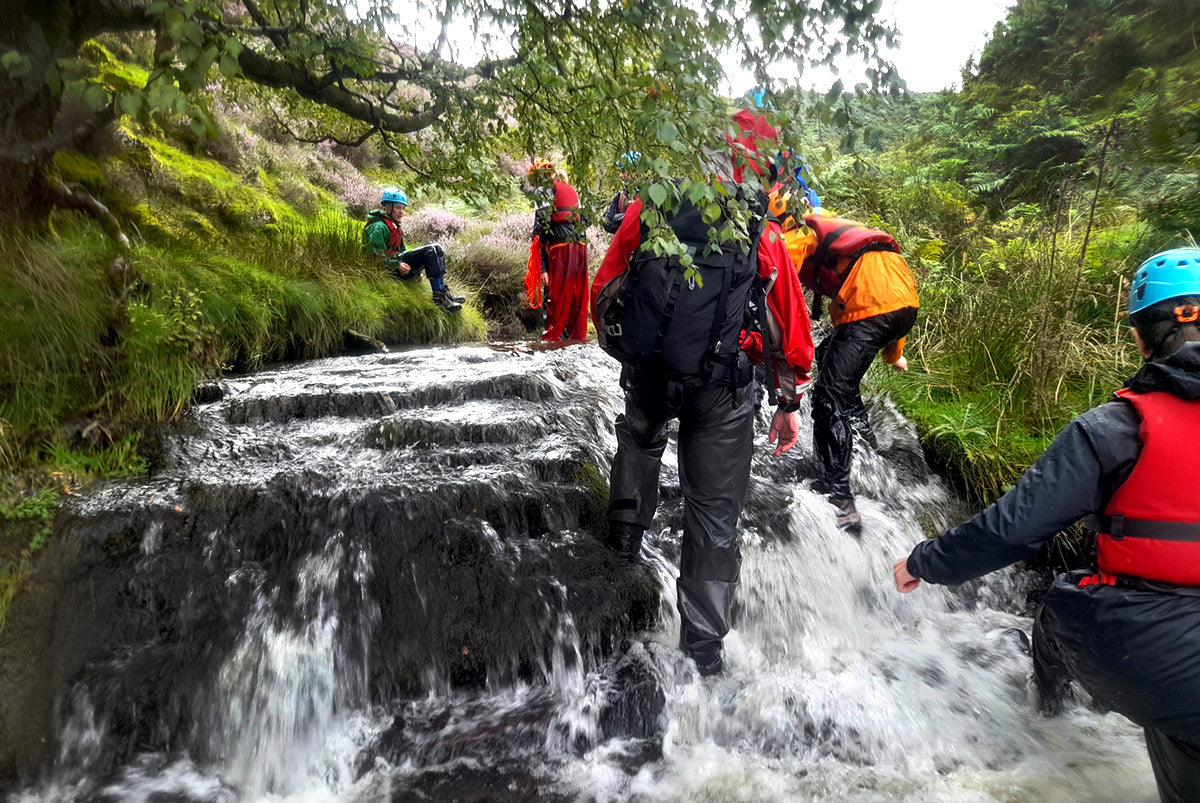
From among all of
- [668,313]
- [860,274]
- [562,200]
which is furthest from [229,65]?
[562,200]

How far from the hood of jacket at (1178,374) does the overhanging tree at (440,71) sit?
115 cm

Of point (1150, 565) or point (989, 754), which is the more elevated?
point (1150, 565)

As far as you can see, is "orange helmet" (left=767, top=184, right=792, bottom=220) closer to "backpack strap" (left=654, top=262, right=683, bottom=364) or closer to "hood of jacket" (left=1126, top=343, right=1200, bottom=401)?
"backpack strap" (left=654, top=262, right=683, bottom=364)

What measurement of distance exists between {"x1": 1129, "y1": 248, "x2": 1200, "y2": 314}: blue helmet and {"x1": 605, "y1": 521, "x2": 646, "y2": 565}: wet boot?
7.98 feet

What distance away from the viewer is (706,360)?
2721mm

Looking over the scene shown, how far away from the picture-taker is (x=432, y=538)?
3434mm

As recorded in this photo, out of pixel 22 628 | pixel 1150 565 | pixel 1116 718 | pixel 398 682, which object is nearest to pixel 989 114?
pixel 1116 718

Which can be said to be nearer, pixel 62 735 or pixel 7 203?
pixel 62 735

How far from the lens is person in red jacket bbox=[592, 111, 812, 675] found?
2.64 metres

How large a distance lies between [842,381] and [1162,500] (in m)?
2.50

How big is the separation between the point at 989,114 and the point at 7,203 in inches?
549

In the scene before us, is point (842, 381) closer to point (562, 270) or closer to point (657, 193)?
point (657, 193)

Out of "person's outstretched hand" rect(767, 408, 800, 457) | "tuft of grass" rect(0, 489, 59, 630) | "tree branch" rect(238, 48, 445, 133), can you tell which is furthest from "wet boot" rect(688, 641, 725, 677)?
"tree branch" rect(238, 48, 445, 133)

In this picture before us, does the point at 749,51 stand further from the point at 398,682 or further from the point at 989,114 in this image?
the point at 989,114
